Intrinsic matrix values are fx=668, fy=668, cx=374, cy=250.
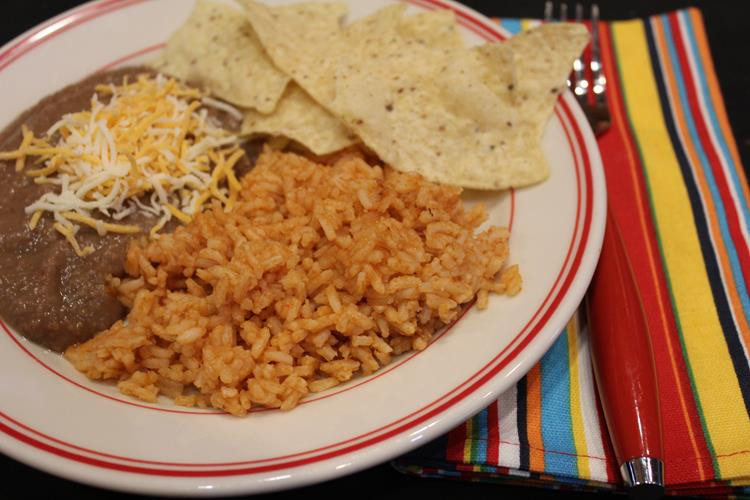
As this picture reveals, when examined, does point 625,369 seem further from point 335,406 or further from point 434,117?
point 434,117

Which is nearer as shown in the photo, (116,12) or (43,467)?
(43,467)

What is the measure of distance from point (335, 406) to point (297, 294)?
29cm

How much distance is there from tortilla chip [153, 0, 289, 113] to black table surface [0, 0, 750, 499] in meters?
1.20

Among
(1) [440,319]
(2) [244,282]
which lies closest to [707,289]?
(1) [440,319]

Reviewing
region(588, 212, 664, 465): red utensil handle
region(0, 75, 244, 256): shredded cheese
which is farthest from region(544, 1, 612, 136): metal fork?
region(0, 75, 244, 256): shredded cheese

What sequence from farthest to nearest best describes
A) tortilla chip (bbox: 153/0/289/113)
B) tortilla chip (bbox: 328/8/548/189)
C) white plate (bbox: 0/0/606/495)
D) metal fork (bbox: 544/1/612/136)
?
metal fork (bbox: 544/1/612/136) < tortilla chip (bbox: 153/0/289/113) < tortilla chip (bbox: 328/8/548/189) < white plate (bbox: 0/0/606/495)

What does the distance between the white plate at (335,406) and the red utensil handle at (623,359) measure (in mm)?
125

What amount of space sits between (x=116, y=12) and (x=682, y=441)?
7.57ft

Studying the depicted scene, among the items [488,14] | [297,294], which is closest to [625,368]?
[297,294]

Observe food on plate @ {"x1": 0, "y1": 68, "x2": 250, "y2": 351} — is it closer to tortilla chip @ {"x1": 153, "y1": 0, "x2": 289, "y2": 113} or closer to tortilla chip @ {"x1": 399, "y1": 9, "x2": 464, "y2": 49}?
tortilla chip @ {"x1": 153, "y1": 0, "x2": 289, "y2": 113}

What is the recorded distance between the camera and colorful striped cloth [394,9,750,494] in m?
1.54

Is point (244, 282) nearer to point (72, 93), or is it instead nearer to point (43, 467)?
point (43, 467)

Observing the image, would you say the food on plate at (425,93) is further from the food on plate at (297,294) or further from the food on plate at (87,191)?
the food on plate at (87,191)

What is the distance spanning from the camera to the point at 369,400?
148 centimetres
